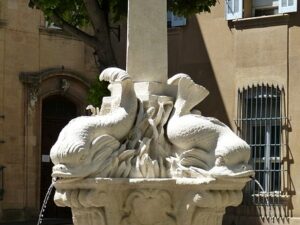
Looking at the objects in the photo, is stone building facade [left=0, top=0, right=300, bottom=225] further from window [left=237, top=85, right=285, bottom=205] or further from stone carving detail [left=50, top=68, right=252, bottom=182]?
stone carving detail [left=50, top=68, right=252, bottom=182]

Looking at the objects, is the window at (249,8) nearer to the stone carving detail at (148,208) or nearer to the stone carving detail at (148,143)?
the stone carving detail at (148,143)

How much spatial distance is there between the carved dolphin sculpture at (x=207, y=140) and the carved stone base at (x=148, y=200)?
188 mm

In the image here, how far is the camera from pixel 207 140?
7.77 metres

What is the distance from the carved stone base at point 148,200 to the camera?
7.66 m

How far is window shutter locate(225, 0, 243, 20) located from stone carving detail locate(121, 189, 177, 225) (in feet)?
45.9

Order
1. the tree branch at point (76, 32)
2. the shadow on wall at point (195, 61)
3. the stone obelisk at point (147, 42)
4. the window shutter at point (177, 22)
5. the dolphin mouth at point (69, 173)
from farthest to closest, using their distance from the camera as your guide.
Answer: the window shutter at point (177, 22) → the shadow on wall at point (195, 61) → the tree branch at point (76, 32) → the stone obelisk at point (147, 42) → the dolphin mouth at point (69, 173)

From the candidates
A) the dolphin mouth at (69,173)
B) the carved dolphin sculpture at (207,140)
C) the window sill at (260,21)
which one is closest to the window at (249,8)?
the window sill at (260,21)

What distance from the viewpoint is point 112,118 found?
787cm

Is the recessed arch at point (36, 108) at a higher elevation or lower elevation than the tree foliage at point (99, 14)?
lower

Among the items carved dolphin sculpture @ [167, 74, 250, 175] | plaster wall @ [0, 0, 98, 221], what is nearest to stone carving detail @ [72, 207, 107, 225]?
carved dolphin sculpture @ [167, 74, 250, 175]

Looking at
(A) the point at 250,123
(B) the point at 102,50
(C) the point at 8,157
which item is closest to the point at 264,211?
(A) the point at 250,123

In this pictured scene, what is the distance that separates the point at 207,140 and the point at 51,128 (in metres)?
18.2

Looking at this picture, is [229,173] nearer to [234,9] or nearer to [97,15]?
[97,15]

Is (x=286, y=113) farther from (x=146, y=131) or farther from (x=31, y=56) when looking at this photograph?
(x=146, y=131)
